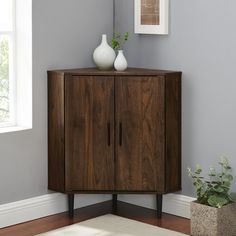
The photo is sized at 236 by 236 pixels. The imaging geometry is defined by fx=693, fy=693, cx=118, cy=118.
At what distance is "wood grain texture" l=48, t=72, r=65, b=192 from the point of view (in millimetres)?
4512

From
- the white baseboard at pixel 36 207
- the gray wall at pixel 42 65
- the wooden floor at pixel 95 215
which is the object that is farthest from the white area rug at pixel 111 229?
the gray wall at pixel 42 65

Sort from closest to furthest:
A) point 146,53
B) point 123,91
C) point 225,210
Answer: point 225,210 → point 123,91 → point 146,53

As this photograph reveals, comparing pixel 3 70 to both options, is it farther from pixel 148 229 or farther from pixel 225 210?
pixel 225 210

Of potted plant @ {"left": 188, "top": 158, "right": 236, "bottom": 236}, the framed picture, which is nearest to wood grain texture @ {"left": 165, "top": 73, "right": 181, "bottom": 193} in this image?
potted plant @ {"left": 188, "top": 158, "right": 236, "bottom": 236}

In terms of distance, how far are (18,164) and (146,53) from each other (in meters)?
1.17

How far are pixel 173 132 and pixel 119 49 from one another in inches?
30.4

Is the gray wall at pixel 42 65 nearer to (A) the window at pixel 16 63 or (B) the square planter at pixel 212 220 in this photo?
(A) the window at pixel 16 63

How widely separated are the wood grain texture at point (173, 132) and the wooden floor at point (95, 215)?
220mm

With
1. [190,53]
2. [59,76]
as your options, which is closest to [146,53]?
[190,53]

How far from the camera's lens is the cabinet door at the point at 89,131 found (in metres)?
4.48

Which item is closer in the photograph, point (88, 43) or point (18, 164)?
point (18, 164)

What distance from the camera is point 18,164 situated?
4.50 meters

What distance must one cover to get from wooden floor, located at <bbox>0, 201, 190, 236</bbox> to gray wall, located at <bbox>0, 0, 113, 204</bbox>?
0.64 feet

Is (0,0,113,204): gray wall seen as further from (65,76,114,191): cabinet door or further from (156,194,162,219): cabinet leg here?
(156,194,162,219): cabinet leg
